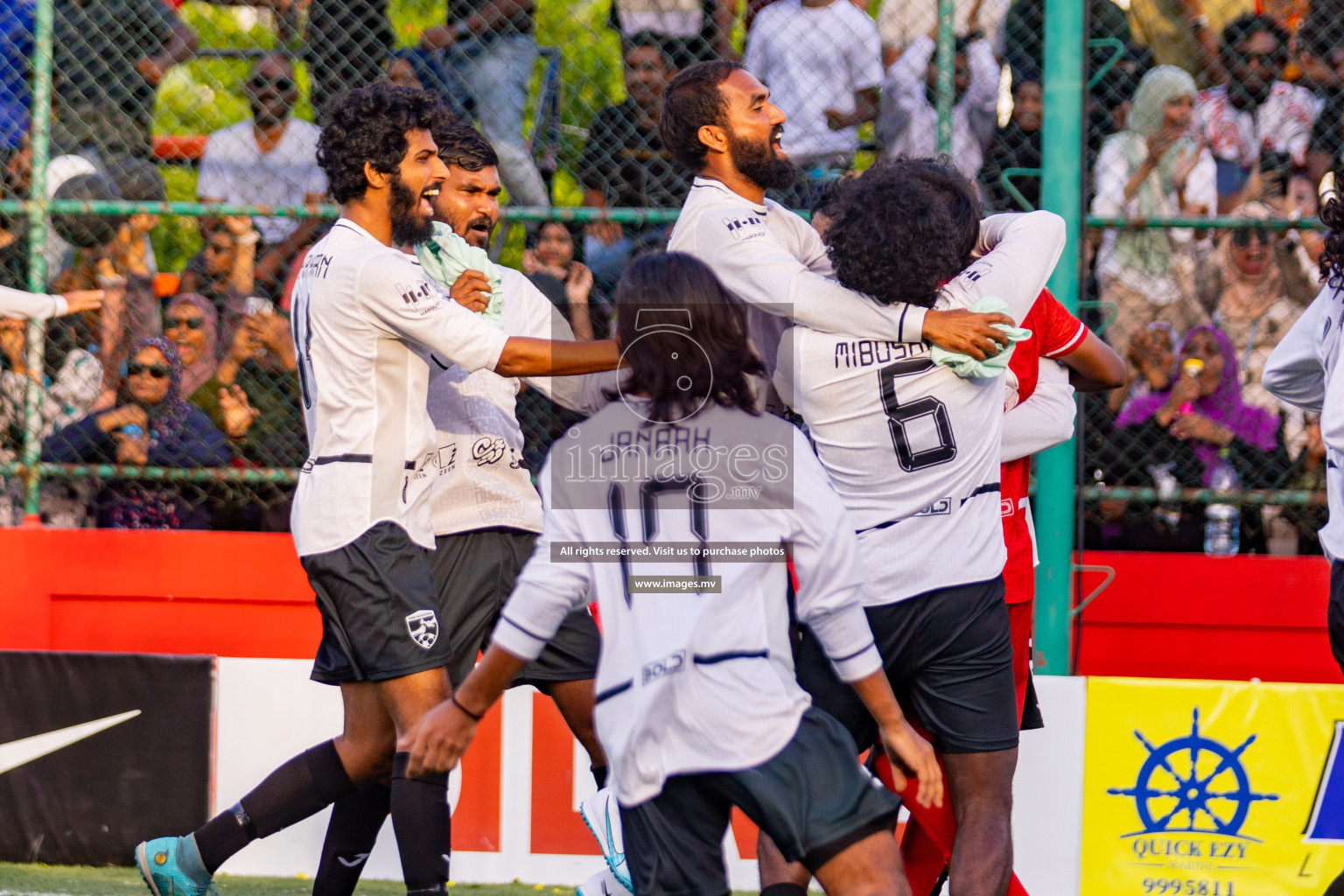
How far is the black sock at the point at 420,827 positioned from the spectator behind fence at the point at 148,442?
2411mm

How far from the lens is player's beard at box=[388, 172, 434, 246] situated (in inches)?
140

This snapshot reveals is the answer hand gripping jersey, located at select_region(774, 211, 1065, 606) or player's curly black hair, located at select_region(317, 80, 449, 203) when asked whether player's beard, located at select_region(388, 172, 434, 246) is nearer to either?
player's curly black hair, located at select_region(317, 80, 449, 203)

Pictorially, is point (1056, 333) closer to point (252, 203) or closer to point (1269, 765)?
point (1269, 765)

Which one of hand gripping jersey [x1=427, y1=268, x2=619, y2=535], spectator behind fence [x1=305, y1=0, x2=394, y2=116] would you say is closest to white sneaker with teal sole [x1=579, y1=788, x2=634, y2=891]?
hand gripping jersey [x1=427, y1=268, x2=619, y2=535]

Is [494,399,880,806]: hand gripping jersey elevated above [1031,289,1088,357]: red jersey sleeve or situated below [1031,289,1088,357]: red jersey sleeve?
below

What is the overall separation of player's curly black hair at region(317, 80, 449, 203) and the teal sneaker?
1.72 m

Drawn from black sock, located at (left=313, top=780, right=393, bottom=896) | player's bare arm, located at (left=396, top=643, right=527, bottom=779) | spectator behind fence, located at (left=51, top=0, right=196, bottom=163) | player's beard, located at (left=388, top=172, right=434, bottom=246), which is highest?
spectator behind fence, located at (left=51, top=0, right=196, bottom=163)

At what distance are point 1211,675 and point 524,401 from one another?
2655 millimetres

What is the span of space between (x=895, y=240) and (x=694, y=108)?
0.95 meters

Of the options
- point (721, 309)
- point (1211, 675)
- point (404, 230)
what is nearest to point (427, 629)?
point (404, 230)

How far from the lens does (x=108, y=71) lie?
580 cm

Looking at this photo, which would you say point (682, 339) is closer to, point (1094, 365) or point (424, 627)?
point (424, 627)

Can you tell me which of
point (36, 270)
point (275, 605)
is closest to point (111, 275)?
point (36, 270)

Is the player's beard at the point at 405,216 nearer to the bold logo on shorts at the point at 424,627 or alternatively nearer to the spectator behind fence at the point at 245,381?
the bold logo on shorts at the point at 424,627
